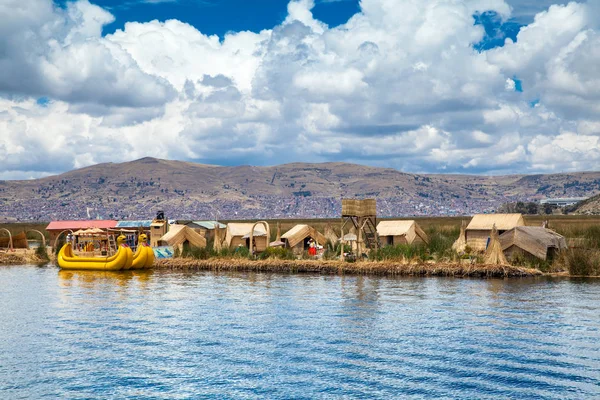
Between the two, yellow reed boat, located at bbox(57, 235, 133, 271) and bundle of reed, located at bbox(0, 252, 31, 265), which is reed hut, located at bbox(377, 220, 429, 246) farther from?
bundle of reed, located at bbox(0, 252, 31, 265)

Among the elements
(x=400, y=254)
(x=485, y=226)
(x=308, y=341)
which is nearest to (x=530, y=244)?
(x=485, y=226)

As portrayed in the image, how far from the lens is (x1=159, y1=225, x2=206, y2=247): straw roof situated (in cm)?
5050

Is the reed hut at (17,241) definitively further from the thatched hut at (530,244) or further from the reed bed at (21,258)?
the thatched hut at (530,244)

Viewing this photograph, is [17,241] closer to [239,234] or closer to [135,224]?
[135,224]

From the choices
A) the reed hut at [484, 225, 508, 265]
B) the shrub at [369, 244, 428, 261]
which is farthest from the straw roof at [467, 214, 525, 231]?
the reed hut at [484, 225, 508, 265]

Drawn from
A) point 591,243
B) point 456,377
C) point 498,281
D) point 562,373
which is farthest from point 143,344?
point 591,243

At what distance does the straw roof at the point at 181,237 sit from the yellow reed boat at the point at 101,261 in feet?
18.6

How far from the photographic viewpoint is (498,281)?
3297cm

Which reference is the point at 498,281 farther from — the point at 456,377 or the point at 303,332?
the point at 456,377

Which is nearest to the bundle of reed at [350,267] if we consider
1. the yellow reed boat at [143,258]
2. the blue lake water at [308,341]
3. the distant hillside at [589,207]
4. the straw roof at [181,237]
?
the yellow reed boat at [143,258]

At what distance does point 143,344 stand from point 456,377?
894 centimetres

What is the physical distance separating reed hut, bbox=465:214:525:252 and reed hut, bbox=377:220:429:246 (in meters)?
3.44

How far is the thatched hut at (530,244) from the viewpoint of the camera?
123ft

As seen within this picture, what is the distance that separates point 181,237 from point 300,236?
9253mm
